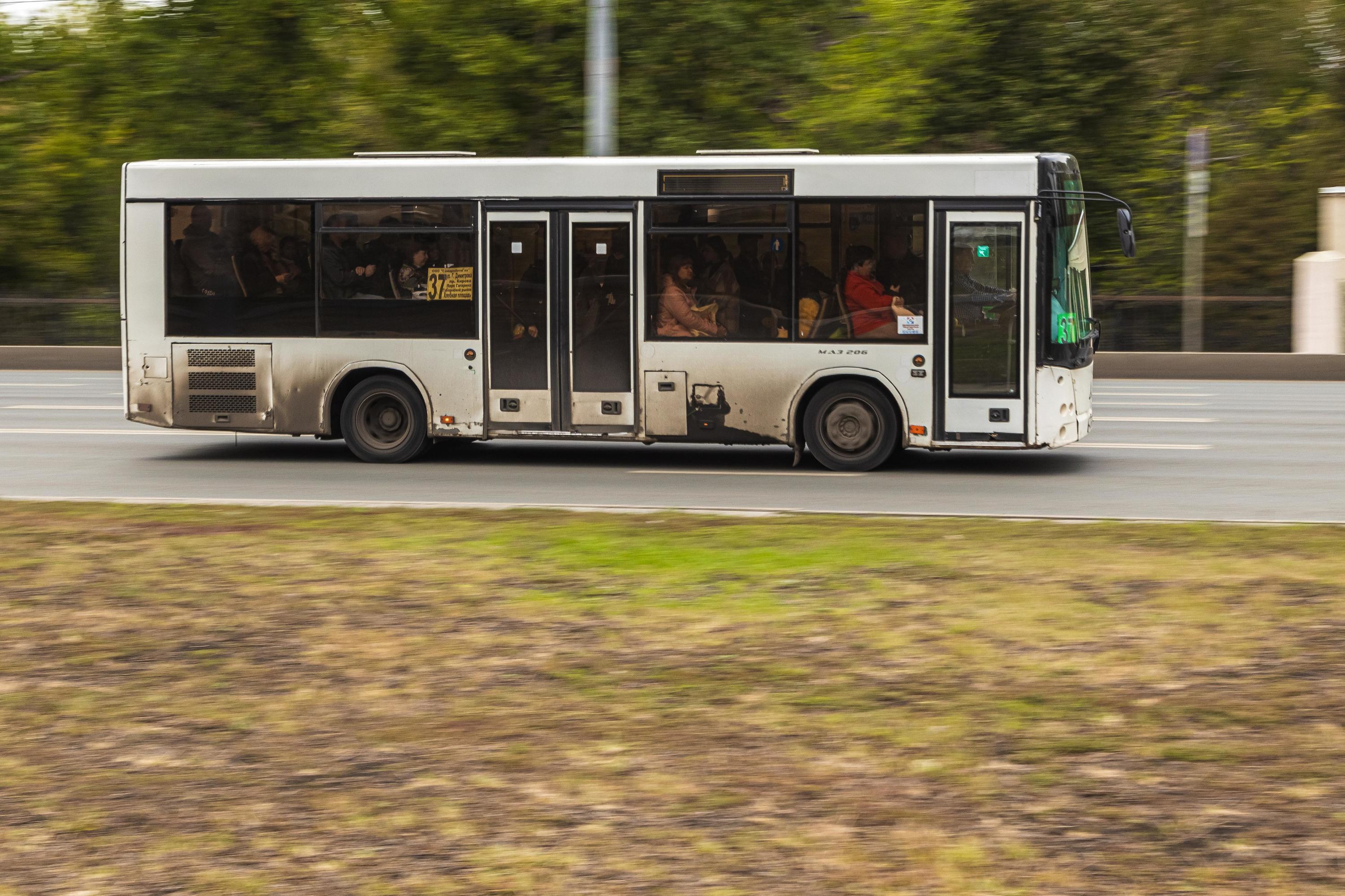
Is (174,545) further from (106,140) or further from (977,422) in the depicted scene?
(106,140)

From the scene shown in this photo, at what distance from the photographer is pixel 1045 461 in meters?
14.6

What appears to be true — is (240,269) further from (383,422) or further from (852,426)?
(852,426)

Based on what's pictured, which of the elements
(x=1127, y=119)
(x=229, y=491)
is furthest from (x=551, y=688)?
(x=1127, y=119)

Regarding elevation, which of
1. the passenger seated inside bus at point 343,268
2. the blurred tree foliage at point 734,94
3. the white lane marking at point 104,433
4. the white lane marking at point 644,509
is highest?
the blurred tree foliage at point 734,94

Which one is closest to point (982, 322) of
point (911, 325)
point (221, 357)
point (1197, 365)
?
point (911, 325)

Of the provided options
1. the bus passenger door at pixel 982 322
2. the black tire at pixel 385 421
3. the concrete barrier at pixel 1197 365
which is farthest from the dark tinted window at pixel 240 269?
the concrete barrier at pixel 1197 365

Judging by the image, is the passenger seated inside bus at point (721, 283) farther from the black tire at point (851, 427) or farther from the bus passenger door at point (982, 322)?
the bus passenger door at point (982, 322)

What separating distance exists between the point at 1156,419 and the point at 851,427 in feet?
21.2

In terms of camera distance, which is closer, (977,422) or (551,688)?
(551,688)

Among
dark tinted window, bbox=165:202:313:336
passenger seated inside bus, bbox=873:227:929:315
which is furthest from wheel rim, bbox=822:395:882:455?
dark tinted window, bbox=165:202:313:336

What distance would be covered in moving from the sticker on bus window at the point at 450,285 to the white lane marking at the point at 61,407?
7.77 meters

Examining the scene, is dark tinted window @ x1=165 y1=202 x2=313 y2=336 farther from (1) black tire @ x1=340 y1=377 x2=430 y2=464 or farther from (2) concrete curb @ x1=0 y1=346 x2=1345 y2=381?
(2) concrete curb @ x1=0 y1=346 x2=1345 y2=381

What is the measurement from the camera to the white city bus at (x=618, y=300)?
1347cm

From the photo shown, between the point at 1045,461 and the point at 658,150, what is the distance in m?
20.1
